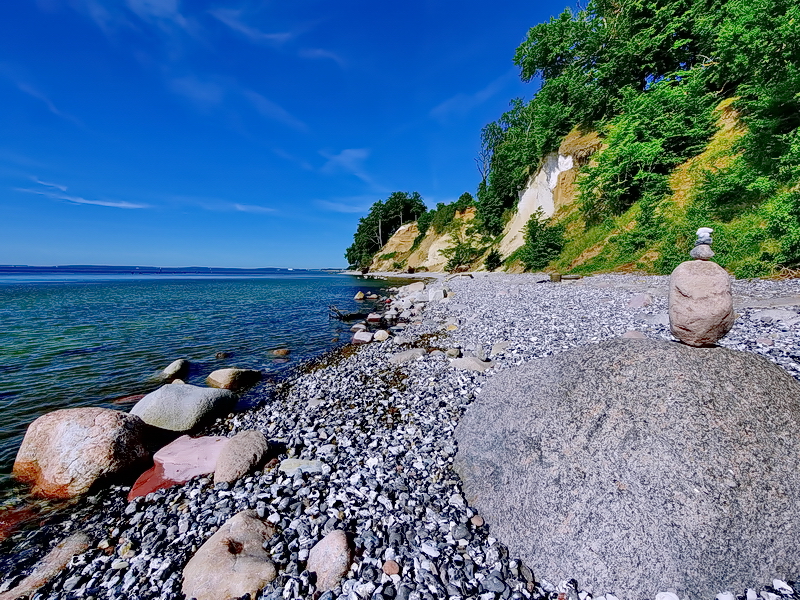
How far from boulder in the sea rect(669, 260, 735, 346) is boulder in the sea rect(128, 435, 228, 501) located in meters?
7.18

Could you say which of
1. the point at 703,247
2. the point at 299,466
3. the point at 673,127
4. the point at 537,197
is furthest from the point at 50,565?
the point at 537,197

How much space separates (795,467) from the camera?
121 inches

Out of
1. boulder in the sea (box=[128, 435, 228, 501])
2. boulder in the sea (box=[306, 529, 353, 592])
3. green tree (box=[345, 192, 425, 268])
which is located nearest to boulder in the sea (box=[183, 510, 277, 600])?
boulder in the sea (box=[306, 529, 353, 592])

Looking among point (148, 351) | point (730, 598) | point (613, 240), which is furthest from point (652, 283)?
point (148, 351)

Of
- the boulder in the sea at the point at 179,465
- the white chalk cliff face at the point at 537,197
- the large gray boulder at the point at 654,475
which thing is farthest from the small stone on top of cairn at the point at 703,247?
the white chalk cliff face at the point at 537,197

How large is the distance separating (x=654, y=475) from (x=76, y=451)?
843 cm

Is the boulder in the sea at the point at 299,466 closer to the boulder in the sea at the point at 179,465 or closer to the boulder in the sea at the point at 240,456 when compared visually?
the boulder in the sea at the point at 240,456

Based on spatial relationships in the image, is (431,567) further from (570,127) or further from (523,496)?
(570,127)

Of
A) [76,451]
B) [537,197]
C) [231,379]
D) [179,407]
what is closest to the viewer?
[76,451]

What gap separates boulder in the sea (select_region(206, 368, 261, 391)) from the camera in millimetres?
10055

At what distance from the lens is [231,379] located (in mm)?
10125

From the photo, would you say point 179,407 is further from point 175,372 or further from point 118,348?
point 118,348

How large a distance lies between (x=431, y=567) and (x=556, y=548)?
4.13 ft

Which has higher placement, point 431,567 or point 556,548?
point 556,548
